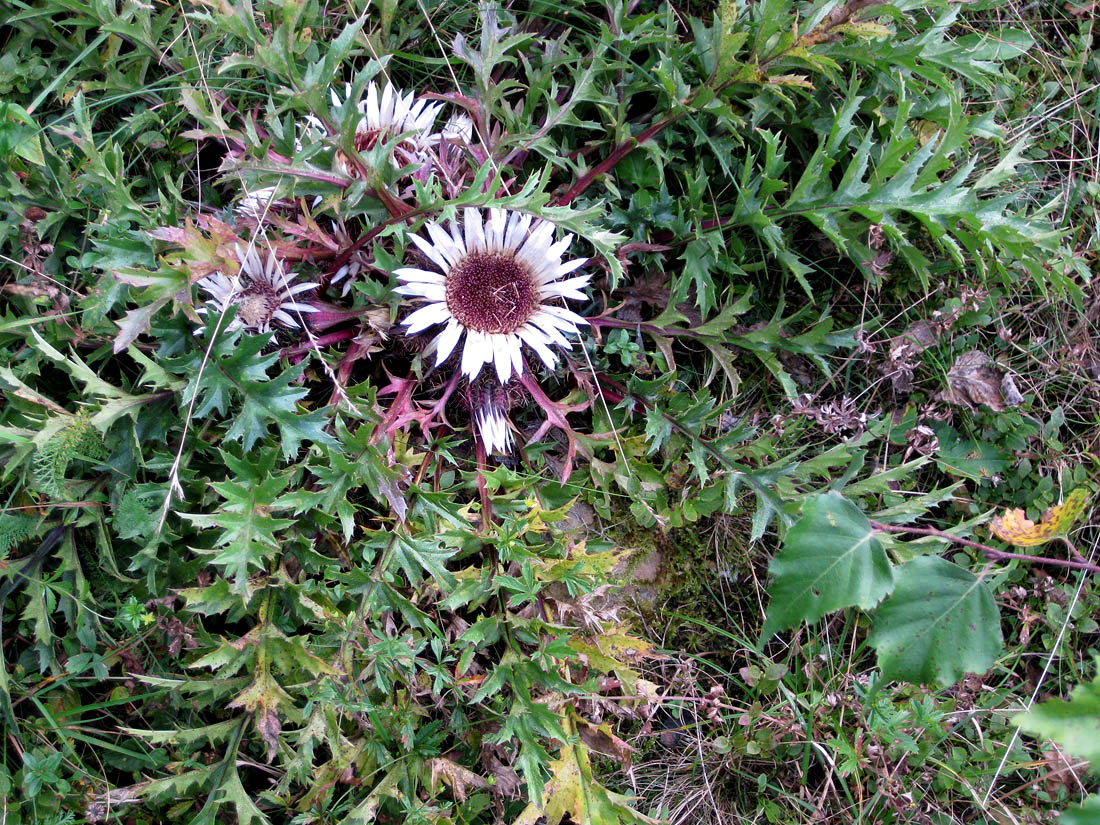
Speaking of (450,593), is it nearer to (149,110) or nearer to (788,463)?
(788,463)

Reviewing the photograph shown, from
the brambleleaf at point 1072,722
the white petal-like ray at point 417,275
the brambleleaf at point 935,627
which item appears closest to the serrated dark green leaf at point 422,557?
the white petal-like ray at point 417,275

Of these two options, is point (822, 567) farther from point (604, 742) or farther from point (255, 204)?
point (255, 204)

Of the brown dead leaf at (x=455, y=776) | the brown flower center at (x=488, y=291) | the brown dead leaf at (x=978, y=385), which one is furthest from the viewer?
the brown dead leaf at (x=978, y=385)

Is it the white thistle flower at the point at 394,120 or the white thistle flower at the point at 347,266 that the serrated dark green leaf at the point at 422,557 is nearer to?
the white thistle flower at the point at 347,266

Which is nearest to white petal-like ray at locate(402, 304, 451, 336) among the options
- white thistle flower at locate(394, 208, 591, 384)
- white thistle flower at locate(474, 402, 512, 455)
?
white thistle flower at locate(394, 208, 591, 384)

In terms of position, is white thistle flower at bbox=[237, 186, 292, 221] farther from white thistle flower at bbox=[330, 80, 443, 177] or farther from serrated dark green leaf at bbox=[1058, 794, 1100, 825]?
serrated dark green leaf at bbox=[1058, 794, 1100, 825]

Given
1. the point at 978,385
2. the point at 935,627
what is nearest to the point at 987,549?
the point at 935,627

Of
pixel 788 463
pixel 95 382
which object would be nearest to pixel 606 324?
pixel 788 463
